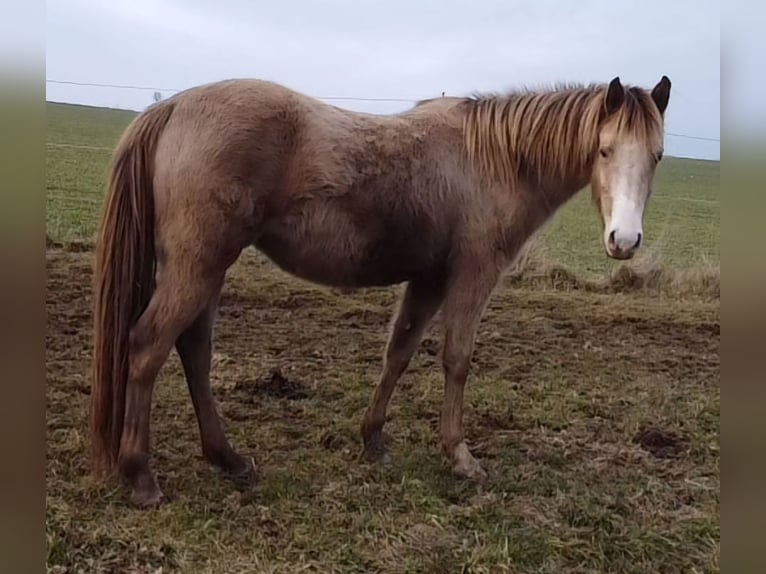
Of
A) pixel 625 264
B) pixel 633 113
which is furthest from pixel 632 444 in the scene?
pixel 633 113

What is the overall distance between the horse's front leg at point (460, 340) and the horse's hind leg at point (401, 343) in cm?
13

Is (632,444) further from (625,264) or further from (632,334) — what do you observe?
(625,264)

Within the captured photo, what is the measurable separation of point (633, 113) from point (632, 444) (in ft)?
4.09

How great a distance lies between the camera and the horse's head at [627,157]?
81.4 inches

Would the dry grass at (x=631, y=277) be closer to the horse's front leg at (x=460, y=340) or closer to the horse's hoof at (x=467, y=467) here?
the horse's front leg at (x=460, y=340)

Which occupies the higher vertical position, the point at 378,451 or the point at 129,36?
the point at 129,36

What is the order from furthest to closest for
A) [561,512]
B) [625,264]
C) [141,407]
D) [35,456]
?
1. [625,264]
2. [561,512]
3. [141,407]
4. [35,456]

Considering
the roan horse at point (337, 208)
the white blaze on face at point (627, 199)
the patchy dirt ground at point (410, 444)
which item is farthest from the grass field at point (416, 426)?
the white blaze on face at point (627, 199)

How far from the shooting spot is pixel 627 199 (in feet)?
6.87

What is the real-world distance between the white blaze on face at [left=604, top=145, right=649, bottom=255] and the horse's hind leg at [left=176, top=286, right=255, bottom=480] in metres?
1.34

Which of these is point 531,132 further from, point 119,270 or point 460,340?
point 119,270

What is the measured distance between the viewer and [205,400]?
7.59ft

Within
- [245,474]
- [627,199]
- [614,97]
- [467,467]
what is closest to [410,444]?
[467,467]

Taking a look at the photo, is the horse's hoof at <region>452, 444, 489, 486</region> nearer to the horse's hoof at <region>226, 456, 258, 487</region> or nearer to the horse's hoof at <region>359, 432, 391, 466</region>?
the horse's hoof at <region>359, 432, 391, 466</region>
